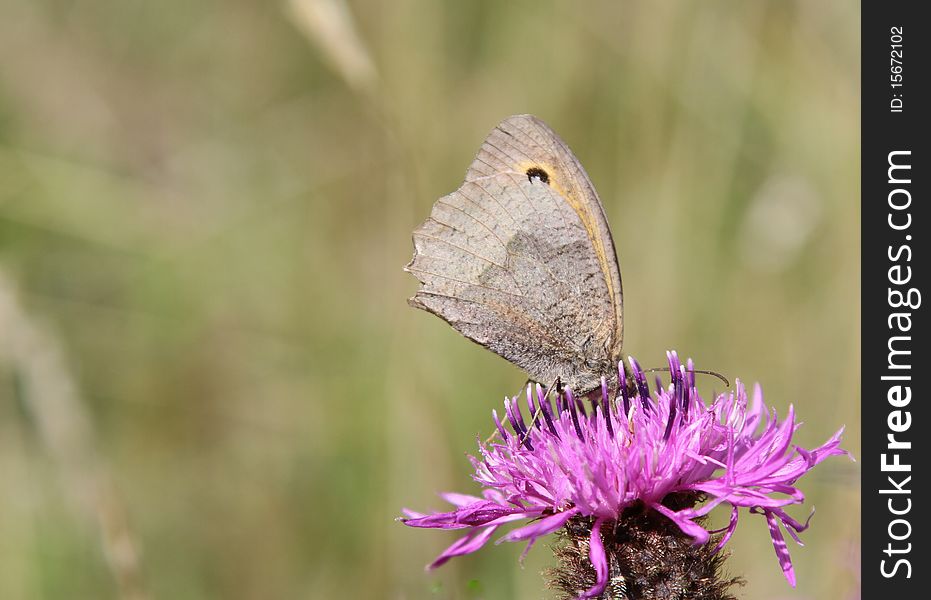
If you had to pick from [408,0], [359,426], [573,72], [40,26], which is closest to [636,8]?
[573,72]

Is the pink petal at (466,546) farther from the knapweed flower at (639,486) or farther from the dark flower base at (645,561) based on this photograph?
the dark flower base at (645,561)

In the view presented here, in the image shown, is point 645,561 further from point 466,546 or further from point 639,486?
point 466,546

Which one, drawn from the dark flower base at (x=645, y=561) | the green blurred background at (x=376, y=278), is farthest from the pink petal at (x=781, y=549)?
the green blurred background at (x=376, y=278)
